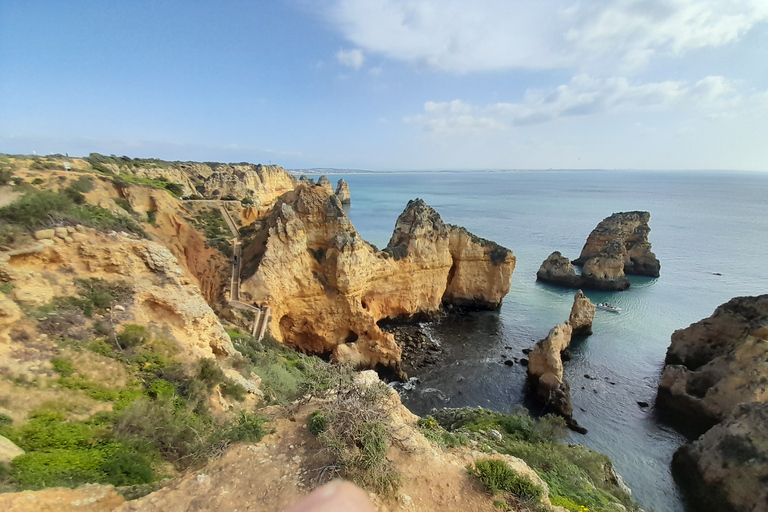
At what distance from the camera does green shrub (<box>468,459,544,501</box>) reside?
6.54 meters

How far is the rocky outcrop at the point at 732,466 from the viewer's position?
1223cm

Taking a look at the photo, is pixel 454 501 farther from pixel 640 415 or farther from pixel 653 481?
pixel 640 415

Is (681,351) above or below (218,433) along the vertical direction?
below

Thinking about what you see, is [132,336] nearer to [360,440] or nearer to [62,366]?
[62,366]

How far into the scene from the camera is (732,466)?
42.6 feet

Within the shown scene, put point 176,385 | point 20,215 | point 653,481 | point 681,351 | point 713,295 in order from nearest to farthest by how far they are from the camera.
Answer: point 176,385 → point 20,215 → point 653,481 → point 681,351 → point 713,295

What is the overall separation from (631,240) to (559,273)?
49.4 ft

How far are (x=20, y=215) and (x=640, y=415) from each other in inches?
1137

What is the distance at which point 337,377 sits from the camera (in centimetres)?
799

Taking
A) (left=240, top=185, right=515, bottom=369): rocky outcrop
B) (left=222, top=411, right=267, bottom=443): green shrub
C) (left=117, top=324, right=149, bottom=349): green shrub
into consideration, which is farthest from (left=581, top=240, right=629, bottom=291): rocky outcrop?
(left=117, top=324, right=149, bottom=349): green shrub

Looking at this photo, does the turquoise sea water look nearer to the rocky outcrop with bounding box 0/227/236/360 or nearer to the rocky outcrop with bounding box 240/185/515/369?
the rocky outcrop with bounding box 240/185/515/369

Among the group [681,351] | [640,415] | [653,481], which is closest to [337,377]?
[653,481]

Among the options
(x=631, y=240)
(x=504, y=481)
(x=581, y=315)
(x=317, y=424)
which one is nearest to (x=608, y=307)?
(x=581, y=315)

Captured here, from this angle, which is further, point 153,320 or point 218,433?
point 153,320
